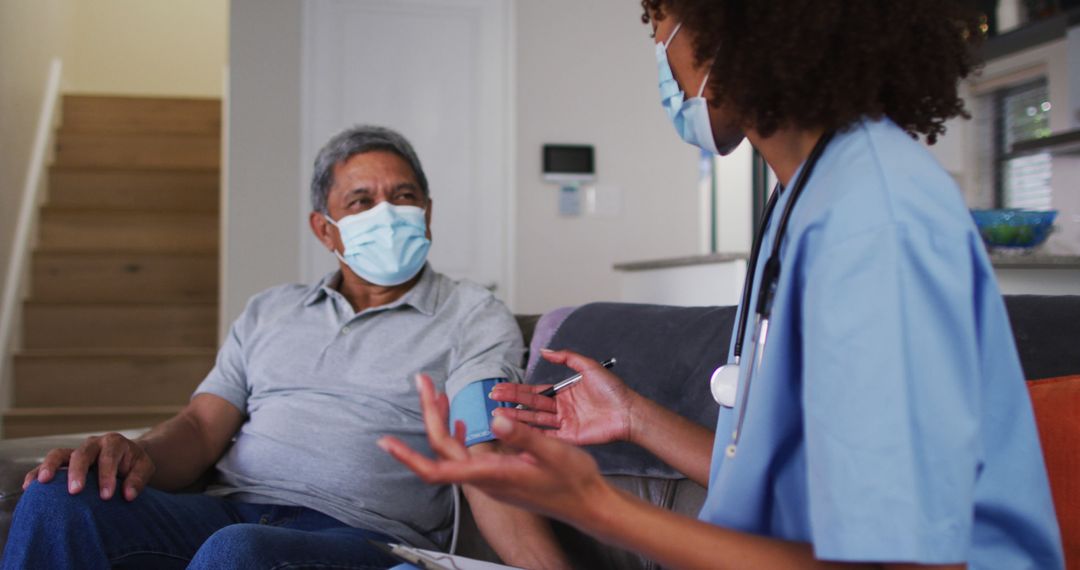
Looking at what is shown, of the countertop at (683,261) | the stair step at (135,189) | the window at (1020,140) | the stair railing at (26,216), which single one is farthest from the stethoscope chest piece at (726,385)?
the stair step at (135,189)

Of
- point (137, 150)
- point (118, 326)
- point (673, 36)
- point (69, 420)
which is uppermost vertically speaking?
point (137, 150)

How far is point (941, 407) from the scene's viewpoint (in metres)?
0.65

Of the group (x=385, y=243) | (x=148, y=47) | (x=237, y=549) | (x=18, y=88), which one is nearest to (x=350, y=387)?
(x=385, y=243)

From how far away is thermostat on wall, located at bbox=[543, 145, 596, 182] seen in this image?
4.17m

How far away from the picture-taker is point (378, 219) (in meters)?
1.85

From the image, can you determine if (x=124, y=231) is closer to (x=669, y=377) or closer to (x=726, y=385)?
(x=669, y=377)

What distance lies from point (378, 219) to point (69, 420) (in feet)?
8.49

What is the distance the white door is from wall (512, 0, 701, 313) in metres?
0.10

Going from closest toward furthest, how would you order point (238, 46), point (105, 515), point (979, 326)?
1. point (979, 326)
2. point (105, 515)
3. point (238, 46)

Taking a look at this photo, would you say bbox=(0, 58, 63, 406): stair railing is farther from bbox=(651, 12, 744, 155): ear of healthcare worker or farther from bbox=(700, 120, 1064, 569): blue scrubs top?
bbox=(700, 120, 1064, 569): blue scrubs top

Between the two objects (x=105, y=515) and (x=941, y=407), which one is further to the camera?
(x=105, y=515)

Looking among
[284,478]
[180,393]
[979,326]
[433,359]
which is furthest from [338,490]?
[180,393]

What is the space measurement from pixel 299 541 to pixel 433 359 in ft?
1.62

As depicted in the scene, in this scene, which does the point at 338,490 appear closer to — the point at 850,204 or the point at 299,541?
the point at 299,541
